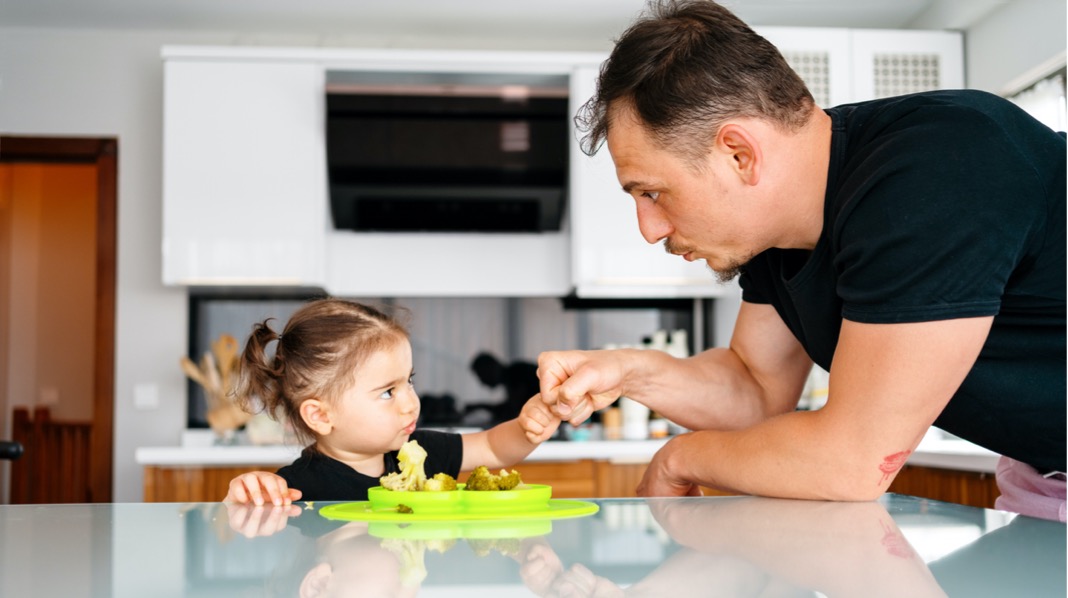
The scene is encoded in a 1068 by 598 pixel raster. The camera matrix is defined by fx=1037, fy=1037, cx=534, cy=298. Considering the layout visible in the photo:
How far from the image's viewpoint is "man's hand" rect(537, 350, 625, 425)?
49.7 inches

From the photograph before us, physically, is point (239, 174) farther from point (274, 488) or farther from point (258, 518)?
point (258, 518)

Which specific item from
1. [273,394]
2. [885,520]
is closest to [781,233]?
[885,520]

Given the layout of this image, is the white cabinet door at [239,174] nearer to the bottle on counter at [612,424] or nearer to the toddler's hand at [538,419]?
the bottle on counter at [612,424]

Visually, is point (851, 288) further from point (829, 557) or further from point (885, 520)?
point (829, 557)

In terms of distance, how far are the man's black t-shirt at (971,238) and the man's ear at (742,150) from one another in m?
0.09

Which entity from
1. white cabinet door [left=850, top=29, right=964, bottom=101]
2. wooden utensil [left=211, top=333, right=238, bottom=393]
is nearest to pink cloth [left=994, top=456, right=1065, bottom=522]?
white cabinet door [left=850, top=29, right=964, bottom=101]

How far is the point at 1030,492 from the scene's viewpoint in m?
1.31

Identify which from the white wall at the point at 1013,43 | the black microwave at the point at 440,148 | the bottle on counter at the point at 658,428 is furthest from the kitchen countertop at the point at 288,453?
the white wall at the point at 1013,43

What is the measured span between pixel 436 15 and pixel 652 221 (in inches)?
117

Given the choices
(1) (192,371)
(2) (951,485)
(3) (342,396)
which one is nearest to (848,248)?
(3) (342,396)

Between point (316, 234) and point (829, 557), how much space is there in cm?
337

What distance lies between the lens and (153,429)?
13.5 ft

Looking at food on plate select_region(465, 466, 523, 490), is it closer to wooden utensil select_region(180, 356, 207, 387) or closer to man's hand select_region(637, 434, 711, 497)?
man's hand select_region(637, 434, 711, 497)

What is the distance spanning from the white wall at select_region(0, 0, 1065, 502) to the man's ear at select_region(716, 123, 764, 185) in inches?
133
